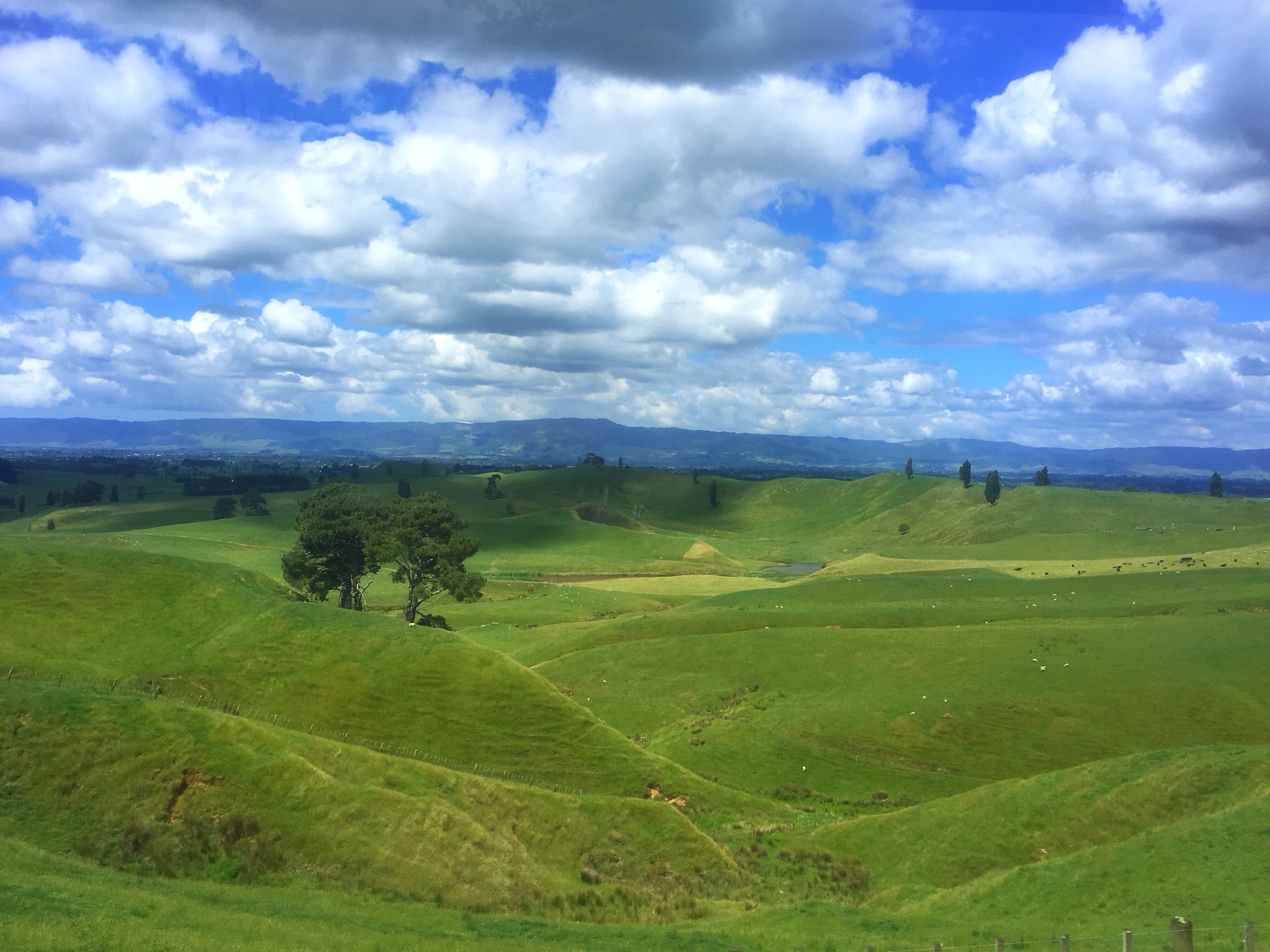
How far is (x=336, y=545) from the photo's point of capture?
76.8 meters

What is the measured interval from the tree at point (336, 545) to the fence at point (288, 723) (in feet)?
107

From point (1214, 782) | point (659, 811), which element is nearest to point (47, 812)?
point (659, 811)

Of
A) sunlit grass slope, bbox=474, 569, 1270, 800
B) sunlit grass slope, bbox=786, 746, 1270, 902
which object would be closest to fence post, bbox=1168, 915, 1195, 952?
sunlit grass slope, bbox=786, 746, 1270, 902

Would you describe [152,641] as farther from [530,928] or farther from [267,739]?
[530,928]

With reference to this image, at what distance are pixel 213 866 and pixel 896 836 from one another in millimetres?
26474

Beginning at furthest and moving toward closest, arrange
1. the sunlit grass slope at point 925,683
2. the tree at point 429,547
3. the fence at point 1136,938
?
the tree at point 429,547, the sunlit grass slope at point 925,683, the fence at point 1136,938

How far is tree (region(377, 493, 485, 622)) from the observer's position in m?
77.3

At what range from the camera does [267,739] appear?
31.7m

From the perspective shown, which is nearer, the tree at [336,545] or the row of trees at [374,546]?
the tree at [336,545]

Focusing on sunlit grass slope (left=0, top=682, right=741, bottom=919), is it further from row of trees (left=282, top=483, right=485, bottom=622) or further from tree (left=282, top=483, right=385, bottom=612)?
row of trees (left=282, top=483, right=485, bottom=622)

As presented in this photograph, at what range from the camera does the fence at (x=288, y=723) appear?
131 feet

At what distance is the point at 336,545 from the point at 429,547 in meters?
7.94

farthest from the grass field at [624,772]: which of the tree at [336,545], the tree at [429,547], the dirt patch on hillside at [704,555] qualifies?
the dirt patch on hillside at [704,555]

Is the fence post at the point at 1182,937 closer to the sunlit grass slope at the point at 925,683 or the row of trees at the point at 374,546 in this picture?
the sunlit grass slope at the point at 925,683
